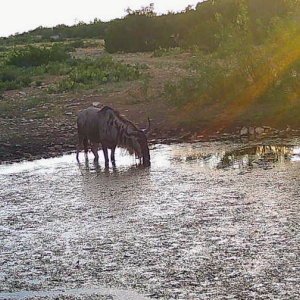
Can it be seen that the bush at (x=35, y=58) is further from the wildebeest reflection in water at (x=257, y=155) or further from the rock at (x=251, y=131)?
the wildebeest reflection in water at (x=257, y=155)

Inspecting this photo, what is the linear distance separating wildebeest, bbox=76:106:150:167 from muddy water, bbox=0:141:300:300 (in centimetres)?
61

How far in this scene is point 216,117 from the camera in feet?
58.5

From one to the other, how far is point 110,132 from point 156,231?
619cm

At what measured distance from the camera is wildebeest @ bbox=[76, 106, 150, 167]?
1308 centimetres

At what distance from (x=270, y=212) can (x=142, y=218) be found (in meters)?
1.48

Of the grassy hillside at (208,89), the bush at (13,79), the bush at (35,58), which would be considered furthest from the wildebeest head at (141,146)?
the bush at (35,58)

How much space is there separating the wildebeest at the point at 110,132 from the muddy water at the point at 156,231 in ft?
1.99

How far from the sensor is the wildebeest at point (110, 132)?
42.9ft

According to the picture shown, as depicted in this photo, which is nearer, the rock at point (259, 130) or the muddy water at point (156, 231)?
the muddy water at point (156, 231)

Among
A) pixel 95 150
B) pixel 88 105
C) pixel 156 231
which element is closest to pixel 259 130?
pixel 95 150

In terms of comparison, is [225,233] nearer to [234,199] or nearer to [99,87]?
[234,199]

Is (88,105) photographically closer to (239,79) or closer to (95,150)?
(239,79)

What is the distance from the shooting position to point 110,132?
13.7 m

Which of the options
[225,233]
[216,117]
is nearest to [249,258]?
[225,233]
